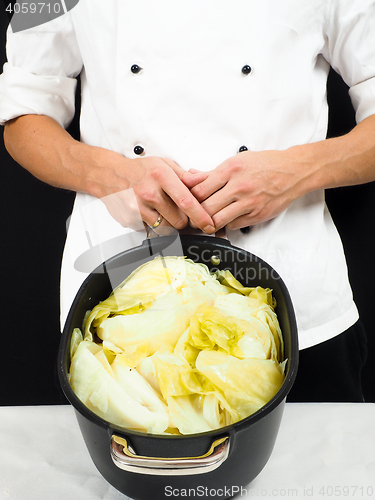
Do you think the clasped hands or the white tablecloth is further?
the clasped hands

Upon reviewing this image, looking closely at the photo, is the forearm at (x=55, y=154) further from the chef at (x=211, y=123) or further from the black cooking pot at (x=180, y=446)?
the black cooking pot at (x=180, y=446)

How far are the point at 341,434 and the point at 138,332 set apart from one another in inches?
16.0

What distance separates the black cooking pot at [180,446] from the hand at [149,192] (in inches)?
5.4

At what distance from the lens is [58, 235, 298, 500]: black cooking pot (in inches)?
18.9

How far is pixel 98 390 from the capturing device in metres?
0.58

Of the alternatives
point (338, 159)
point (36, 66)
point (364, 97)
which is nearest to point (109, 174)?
point (36, 66)

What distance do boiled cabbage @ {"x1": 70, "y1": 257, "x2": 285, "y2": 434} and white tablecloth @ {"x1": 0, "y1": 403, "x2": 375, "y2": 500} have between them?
0.19 meters

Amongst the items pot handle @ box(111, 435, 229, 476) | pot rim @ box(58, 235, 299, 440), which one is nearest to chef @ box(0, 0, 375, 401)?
pot rim @ box(58, 235, 299, 440)

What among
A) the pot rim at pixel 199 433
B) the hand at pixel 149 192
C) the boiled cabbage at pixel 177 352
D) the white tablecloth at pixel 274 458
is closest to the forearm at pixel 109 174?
the hand at pixel 149 192

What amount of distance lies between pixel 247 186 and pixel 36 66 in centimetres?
53

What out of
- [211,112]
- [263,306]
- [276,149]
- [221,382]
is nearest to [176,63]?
[211,112]

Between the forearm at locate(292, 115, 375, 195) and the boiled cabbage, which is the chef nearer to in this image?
the forearm at locate(292, 115, 375, 195)

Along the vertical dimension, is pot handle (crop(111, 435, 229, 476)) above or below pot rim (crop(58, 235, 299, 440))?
below

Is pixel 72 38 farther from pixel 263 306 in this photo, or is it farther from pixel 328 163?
pixel 263 306
